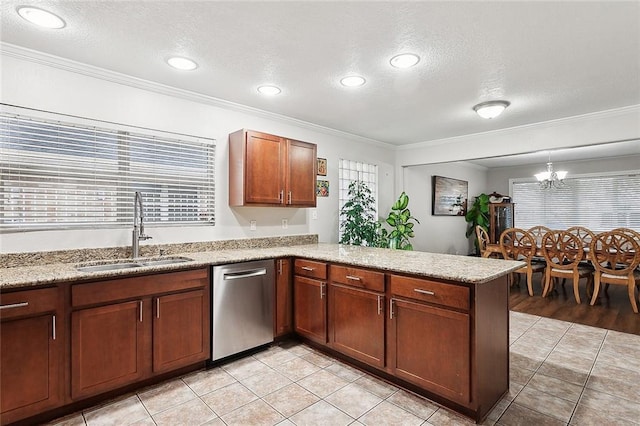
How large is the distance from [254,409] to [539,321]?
11.1 feet

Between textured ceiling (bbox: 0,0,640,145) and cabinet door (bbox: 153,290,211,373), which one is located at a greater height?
textured ceiling (bbox: 0,0,640,145)

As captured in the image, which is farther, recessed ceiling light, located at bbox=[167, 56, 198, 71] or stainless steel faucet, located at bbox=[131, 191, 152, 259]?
stainless steel faucet, located at bbox=[131, 191, 152, 259]

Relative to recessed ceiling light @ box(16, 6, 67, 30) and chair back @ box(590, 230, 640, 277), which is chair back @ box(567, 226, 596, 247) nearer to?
chair back @ box(590, 230, 640, 277)

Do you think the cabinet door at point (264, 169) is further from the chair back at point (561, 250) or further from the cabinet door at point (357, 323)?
the chair back at point (561, 250)

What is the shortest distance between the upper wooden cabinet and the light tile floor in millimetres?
1454

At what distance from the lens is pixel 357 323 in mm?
2588

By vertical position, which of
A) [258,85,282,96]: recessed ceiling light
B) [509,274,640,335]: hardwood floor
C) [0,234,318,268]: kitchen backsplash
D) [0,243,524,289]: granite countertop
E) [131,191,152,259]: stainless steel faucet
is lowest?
[509,274,640,335]: hardwood floor

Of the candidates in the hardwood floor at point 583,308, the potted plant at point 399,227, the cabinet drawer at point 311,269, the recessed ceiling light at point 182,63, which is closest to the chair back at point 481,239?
the hardwood floor at point 583,308

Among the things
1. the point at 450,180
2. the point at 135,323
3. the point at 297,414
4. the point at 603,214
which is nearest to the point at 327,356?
the point at 297,414

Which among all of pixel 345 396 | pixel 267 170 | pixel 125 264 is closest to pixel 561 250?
pixel 345 396

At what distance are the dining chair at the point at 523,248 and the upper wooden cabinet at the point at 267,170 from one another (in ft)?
11.3

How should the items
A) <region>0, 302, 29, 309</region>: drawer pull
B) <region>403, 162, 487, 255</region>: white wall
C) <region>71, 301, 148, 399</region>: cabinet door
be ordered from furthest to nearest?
<region>403, 162, 487, 255</region>: white wall < <region>71, 301, 148, 399</region>: cabinet door < <region>0, 302, 29, 309</region>: drawer pull

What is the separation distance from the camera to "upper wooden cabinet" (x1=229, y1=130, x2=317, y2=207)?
3.21 metres

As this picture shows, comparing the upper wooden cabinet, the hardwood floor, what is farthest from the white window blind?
the upper wooden cabinet
